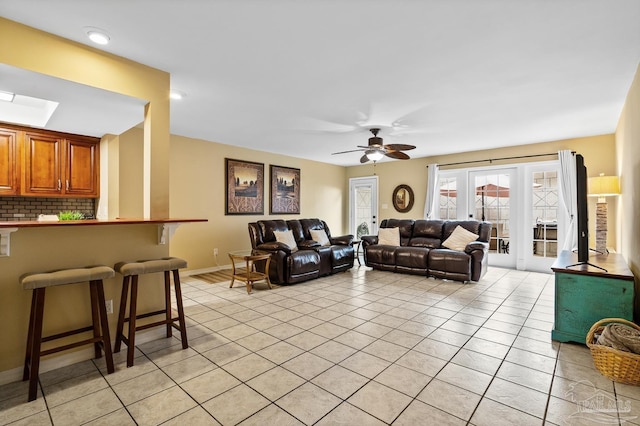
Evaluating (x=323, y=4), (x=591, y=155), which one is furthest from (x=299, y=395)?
(x=591, y=155)

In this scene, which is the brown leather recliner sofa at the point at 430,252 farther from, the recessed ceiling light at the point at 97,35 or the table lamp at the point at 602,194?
the recessed ceiling light at the point at 97,35

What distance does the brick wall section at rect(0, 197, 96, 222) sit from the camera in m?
3.82

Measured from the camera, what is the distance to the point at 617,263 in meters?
3.04

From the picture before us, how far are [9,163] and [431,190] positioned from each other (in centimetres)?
702

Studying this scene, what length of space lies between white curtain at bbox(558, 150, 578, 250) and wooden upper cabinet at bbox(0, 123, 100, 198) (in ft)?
24.5

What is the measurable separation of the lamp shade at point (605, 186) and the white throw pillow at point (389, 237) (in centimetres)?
298

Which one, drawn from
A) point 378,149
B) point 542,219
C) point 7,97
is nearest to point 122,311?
point 7,97

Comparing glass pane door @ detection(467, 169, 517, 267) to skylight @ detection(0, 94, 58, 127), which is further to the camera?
glass pane door @ detection(467, 169, 517, 267)

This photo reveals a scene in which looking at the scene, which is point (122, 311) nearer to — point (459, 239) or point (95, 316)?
point (95, 316)

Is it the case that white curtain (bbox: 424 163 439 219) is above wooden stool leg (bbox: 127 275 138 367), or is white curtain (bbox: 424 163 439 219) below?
above

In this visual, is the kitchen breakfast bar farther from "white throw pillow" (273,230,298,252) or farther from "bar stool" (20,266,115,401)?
"white throw pillow" (273,230,298,252)

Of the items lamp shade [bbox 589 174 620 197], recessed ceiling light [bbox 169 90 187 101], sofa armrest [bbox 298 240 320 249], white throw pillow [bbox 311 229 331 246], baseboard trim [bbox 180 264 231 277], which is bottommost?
baseboard trim [bbox 180 264 231 277]

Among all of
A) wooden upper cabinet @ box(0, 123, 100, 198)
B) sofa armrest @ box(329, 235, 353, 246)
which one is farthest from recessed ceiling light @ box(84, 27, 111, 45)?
sofa armrest @ box(329, 235, 353, 246)

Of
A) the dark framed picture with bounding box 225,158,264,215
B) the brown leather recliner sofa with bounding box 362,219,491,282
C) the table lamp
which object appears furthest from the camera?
the dark framed picture with bounding box 225,158,264,215
